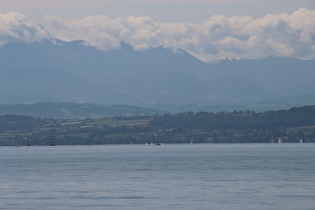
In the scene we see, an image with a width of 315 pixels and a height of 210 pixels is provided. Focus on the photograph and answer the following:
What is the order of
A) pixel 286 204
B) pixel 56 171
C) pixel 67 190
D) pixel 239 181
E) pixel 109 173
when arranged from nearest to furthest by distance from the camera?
pixel 286 204 < pixel 67 190 < pixel 239 181 < pixel 109 173 < pixel 56 171

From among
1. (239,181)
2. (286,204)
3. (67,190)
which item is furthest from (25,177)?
(286,204)

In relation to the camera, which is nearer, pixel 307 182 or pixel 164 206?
pixel 164 206

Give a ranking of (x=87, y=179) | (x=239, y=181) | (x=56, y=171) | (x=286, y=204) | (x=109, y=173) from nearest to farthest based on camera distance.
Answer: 1. (x=286, y=204)
2. (x=239, y=181)
3. (x=87, y=179)
4. (x=109, y=173)
5. (x=56, y=171)

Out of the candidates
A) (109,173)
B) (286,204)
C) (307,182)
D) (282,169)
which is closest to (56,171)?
(109,173)

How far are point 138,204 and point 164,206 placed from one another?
11.4 ft

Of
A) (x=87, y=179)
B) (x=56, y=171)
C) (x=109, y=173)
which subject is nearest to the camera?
(x=87, y=179)

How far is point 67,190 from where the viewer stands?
104250mm

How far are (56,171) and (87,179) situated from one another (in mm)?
25343

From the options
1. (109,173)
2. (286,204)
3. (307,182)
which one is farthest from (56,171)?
(286,204)

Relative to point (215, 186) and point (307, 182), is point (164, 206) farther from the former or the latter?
point (307, 182)

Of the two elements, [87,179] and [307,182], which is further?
[87,179]

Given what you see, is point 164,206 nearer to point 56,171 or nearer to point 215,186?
point 215,186

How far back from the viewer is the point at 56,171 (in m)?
146

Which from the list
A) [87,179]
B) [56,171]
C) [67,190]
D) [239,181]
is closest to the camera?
[67,190]
